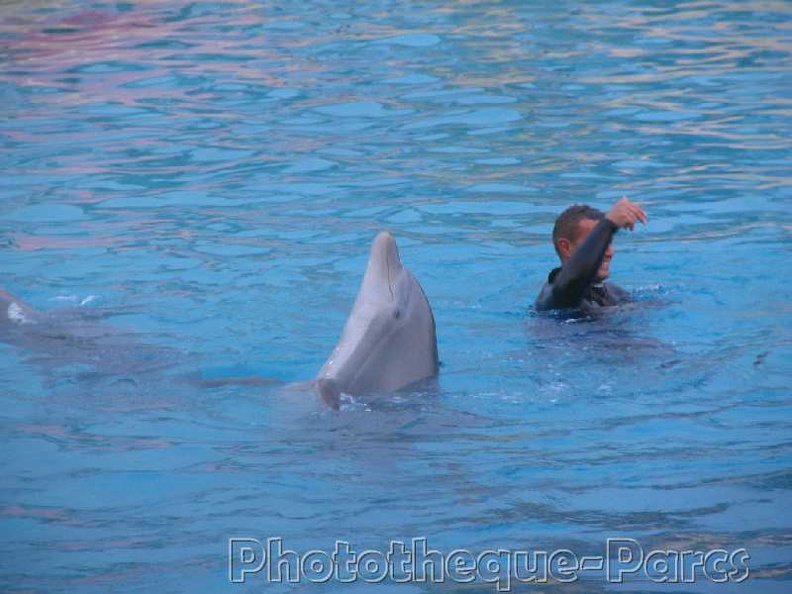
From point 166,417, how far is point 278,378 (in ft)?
2.84

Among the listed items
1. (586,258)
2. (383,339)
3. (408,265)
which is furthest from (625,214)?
(408,265)

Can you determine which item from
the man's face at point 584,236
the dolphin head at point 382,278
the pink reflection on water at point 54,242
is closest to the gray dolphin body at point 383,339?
the dolphin head at point 382,278

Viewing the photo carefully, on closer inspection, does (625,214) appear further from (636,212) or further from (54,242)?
(54,242)

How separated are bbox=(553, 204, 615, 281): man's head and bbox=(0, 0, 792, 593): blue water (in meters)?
0.32

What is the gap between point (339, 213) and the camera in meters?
8.25

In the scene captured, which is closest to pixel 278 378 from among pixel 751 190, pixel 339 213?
pixel 339 213

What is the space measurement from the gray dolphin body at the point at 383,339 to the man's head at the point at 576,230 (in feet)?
4.74

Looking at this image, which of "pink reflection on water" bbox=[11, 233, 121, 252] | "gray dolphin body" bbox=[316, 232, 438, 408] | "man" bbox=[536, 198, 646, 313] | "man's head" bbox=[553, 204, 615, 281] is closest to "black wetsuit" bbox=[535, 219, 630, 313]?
"man" bbox=[536, 198, 646, 313]

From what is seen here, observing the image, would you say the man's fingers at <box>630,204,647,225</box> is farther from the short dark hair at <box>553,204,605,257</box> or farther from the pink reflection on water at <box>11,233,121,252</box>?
the pink reflection on water at <box>11,233,121,252</box>

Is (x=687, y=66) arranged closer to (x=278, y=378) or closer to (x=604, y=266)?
(x=604, y=266)

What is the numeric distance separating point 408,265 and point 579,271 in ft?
5.70

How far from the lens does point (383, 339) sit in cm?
471

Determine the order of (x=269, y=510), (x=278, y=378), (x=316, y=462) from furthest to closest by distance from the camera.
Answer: (x=278, y=378), (x=316, y=462), (x=269, y=510)

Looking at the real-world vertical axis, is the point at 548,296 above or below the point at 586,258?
below
